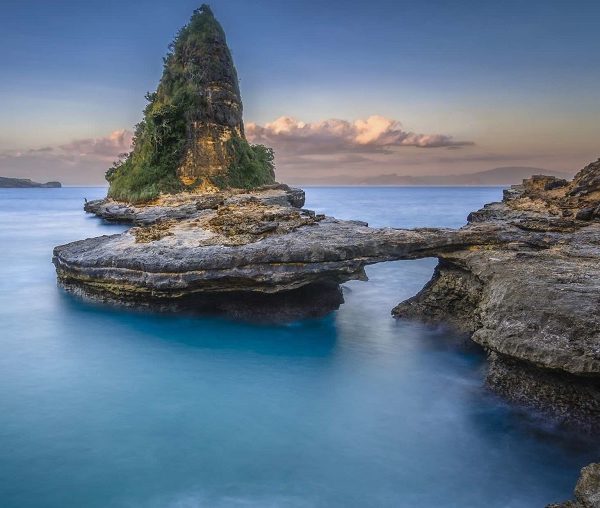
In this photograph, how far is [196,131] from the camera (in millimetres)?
33375

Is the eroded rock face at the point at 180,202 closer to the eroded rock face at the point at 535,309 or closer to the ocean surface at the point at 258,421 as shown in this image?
the ocean surface at the point at 258,421

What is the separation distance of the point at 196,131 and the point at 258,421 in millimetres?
29704

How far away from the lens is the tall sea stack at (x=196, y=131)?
33.0 meters

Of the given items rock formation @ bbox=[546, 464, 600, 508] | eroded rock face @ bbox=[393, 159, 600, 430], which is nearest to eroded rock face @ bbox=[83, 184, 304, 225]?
eroded rock face @ bbox=[393, 159, 600, 430]

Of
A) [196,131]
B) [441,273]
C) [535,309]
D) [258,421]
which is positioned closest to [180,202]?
[196,131]

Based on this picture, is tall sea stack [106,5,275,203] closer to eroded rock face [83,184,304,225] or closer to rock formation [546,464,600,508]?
eroded rock face [83,184,304,225]

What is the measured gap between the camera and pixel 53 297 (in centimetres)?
1227

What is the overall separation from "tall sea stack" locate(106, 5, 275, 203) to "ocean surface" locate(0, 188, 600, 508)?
23.4 m

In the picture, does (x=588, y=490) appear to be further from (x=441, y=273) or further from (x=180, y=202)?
(x=180, y=202)

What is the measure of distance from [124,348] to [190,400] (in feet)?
8.37

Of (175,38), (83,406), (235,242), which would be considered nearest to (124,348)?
(83,406)

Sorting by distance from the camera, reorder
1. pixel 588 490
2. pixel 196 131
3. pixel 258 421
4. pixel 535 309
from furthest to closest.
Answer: pixel 196 131
pixel 258 421
pixel 535 309
pixel 588 490

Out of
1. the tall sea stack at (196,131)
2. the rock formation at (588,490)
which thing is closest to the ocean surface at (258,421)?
the rock formation at (588,490)

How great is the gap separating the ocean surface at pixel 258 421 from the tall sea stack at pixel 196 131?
23.4 meters
